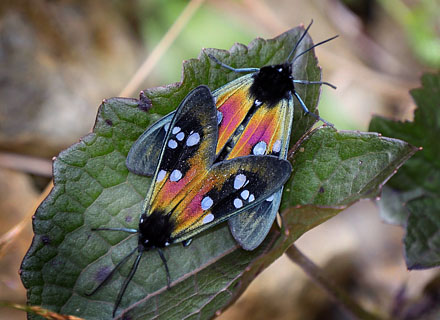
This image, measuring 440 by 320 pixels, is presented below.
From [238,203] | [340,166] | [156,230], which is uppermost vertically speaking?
[156,230]

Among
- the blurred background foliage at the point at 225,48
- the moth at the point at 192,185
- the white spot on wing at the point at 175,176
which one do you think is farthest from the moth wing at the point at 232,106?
the blurred background foliage at the point at 225,48

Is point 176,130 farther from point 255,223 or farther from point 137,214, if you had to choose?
point 255,223

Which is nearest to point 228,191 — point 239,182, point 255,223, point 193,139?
point 239,182

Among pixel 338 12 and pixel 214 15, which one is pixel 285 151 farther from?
pixel 338 12

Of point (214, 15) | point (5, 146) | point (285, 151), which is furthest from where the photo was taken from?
point (214, 15)

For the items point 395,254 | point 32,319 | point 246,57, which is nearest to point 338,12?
point 395,254
